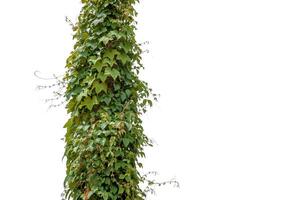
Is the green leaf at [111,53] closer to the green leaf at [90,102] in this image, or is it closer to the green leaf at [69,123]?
the green leaf at [90,102]

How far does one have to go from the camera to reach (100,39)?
3.74 meters

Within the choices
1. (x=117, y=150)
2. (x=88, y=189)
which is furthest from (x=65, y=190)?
(x=117, y=150)

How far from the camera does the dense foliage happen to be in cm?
352

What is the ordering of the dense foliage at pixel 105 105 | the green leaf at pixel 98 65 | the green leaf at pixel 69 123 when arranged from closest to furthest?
the dense foliage at pixel 105 105, the green leaf at pixel 98 65, the green leaf at pixel 69 123

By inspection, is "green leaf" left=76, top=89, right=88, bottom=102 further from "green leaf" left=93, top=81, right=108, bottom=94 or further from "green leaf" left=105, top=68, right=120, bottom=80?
"green leaf" left=105, top=68, right=120, bottom=80

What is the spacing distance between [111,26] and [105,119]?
0.89 m

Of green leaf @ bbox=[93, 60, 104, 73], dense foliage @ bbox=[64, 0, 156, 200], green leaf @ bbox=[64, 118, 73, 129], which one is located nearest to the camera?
dense foliage @ bbox=[64, 0, 156, 200]

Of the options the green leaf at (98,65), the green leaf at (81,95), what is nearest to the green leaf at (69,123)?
the green leaf at (81,95)

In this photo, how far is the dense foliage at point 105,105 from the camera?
11.6ft

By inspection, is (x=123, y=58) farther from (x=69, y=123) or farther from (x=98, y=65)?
(x=69, y=123)

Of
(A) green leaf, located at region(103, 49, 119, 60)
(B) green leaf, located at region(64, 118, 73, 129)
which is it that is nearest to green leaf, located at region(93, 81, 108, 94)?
(A) green leaf, located at region(103, 49, 119, 60)

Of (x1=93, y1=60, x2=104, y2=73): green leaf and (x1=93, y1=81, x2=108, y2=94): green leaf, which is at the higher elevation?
(x1=93, y1=60, x2=104, y2=73): green leaf

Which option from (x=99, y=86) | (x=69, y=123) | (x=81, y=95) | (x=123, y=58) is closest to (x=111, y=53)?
(x=123, y=58)

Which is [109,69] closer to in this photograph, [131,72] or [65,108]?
[131,72]
